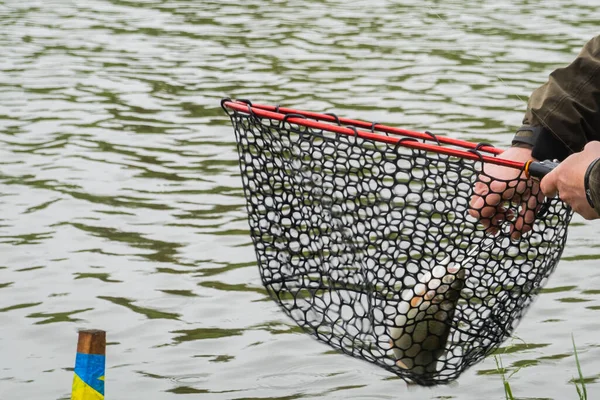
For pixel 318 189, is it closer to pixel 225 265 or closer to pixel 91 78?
pixel 225 265

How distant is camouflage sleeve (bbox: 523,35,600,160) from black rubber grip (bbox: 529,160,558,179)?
27 centimetres

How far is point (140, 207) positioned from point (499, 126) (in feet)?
10.4

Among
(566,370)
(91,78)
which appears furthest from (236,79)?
(566,370)

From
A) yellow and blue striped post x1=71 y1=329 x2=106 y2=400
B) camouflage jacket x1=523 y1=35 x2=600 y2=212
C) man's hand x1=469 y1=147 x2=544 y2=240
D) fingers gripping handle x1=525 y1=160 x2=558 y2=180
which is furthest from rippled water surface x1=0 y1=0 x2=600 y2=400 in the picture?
yellow and blue striped post x1=71 y1=329 x2=106 y2=400

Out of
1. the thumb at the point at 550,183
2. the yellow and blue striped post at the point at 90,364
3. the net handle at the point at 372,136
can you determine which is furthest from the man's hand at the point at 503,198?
the yellow and blue striped post at the point at 90,364

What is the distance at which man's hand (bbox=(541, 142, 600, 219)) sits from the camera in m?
3.20

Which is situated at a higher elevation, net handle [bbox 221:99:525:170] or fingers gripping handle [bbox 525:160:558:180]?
net handle [bbox 221:99:525:170]

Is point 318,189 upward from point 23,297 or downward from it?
upward

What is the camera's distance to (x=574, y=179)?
3213mm

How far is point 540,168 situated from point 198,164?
17.5ft

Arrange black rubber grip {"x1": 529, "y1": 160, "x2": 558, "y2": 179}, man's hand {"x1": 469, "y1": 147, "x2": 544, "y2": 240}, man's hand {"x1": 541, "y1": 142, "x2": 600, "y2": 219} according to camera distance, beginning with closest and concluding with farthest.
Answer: man's hand {"x1": 541, "y1": 142, "x2": 600, "y2": 219} < black rubber grip {"x1": 529, "y1": 160, "x2": 558, "y2": 179} < man's hand {"x1": 469, "y1": 147, "x2": 544, "y2": 240}

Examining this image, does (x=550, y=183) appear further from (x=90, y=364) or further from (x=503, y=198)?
(x=90, y=364)

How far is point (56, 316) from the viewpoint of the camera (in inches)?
231

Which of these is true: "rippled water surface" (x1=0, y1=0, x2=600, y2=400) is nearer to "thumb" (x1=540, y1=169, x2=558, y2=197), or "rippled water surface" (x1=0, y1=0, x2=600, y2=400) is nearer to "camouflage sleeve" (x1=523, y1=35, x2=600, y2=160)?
"camouflage sleeve" (x1=523, y1=35, x2=600, y2=160)
